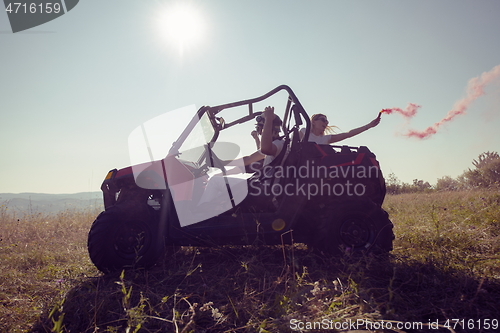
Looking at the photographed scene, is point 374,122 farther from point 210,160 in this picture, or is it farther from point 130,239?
point 130,239

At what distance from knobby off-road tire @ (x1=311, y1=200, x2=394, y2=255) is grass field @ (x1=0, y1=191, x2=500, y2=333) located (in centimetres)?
16

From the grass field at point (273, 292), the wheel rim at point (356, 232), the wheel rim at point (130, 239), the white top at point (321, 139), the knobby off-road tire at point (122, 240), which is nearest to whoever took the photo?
the grass field at point (273, 292)

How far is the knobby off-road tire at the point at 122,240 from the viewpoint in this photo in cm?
279

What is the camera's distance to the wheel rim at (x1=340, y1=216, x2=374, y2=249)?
9.93 ft

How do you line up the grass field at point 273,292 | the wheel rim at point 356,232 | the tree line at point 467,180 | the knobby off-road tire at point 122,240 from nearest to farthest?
the grass field at point 273,292
the knobby off-road tire at point 122,240
the wheel rim at point 356,232
the tree line at point 467,180

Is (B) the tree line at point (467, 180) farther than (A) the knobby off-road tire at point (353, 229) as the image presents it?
Yes

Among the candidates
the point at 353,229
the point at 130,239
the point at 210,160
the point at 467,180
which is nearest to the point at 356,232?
the point at 353,229

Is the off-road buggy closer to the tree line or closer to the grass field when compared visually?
the grass field

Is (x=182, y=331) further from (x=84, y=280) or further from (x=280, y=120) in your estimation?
(x=280, y=120)

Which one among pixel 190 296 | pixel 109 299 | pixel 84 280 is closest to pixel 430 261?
pixel 190 296

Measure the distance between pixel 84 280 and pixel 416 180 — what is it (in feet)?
52.1

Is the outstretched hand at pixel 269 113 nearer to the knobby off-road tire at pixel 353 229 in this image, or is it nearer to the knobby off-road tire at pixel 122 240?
the knobby off-road tire at pixel 353 229

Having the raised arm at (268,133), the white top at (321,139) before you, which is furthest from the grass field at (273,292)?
the white top at (321,139)

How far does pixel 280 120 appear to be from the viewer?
3.72 metres
